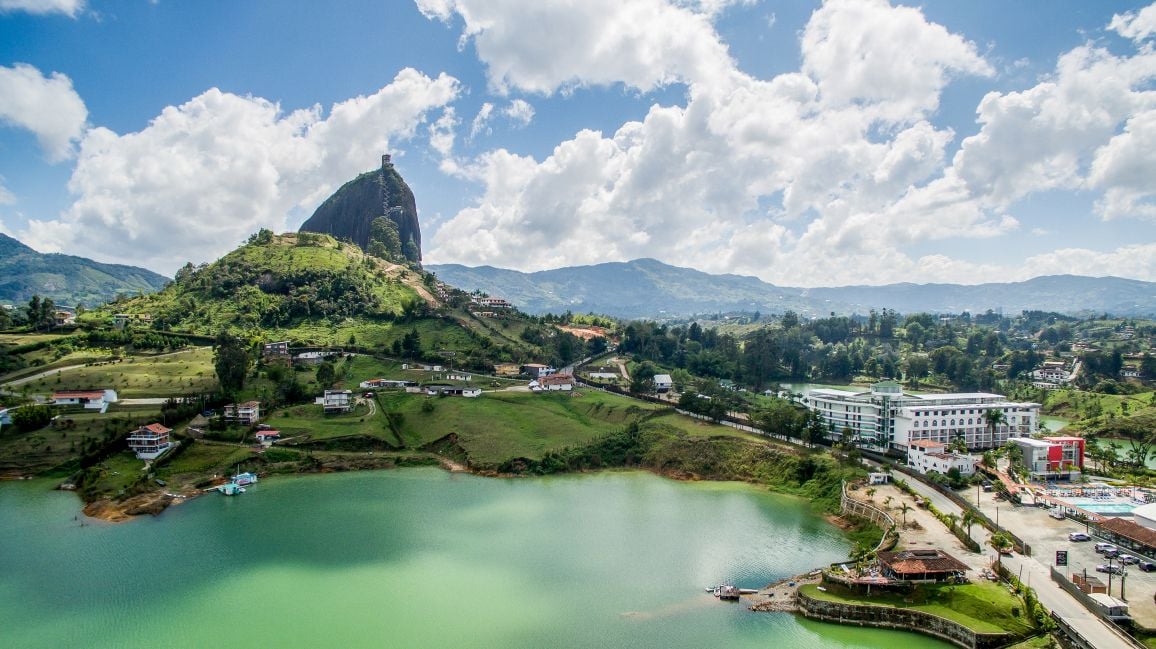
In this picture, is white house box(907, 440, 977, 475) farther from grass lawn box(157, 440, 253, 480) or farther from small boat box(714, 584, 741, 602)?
grass lawn box(157, 440, 253, 480)

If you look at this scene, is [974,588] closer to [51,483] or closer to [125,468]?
[125,468]

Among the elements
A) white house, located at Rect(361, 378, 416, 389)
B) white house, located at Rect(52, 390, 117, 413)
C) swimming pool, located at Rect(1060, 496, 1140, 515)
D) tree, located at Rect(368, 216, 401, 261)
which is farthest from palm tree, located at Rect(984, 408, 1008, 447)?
tree, located at Rect(368, 216, 401, 261)

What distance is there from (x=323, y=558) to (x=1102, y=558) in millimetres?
42228

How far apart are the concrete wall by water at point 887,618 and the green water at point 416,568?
1.98 feet

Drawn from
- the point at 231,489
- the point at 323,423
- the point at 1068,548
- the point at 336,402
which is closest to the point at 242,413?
the point at 323,423

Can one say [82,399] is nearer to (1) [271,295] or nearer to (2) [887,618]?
(1) [271,295]

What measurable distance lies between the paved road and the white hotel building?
1993 centimetres

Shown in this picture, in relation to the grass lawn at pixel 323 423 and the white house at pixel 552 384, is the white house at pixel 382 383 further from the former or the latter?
the white house at pixel 552 384

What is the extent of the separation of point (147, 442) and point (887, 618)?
57.1 m

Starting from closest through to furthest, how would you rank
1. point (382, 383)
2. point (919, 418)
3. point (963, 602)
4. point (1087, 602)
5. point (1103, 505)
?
point (1087, 602) < point (963, 602) < point (1103, 505) < point (919, 418) < point (382, 383)

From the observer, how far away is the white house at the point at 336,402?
66312 mm

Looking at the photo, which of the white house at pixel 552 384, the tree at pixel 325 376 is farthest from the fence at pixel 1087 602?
the tree at pixel 325 376

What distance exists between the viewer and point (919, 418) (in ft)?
186

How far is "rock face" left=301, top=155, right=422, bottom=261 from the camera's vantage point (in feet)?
564
